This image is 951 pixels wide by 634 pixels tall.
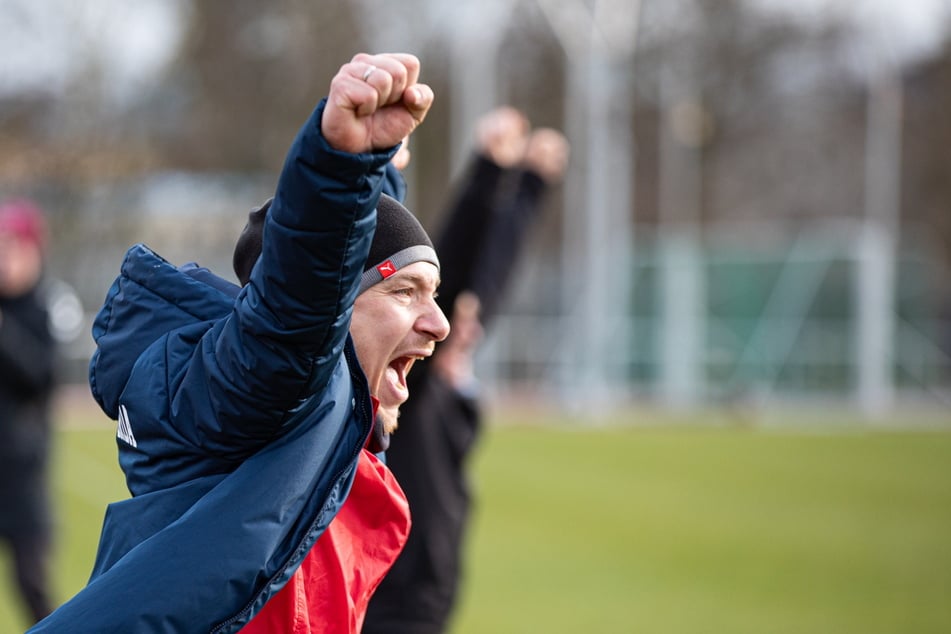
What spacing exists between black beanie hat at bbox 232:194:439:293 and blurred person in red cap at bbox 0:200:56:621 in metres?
4.68

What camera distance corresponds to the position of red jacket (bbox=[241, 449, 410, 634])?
7.36 ft

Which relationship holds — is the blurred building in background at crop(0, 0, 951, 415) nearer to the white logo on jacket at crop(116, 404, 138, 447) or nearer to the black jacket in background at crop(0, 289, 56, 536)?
the black jacket in background at crop(0, 289, 56, 536)

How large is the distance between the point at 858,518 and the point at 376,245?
12.3 metres

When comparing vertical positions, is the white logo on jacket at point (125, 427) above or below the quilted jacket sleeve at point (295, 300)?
below

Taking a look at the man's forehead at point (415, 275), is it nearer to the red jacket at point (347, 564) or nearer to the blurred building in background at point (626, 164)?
the red jacket at point (347, 564)

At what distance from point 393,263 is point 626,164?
136ft

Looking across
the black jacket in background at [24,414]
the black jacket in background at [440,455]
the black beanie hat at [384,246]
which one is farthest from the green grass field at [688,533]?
the black beanie hat at [384,246]

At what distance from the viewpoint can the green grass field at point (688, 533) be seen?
365 inches

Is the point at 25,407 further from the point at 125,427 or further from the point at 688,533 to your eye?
the point at 688,533

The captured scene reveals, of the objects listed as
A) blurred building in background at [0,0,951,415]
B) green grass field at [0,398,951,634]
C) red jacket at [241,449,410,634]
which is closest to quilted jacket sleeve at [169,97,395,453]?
red jacket at [241,449,410,634]

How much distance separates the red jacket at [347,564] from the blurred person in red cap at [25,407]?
479 cm

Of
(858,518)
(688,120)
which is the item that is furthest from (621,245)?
(858,518)

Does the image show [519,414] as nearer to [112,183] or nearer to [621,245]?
[621,245]

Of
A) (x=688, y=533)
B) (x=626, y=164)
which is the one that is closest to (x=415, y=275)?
(x=688, y=533)
